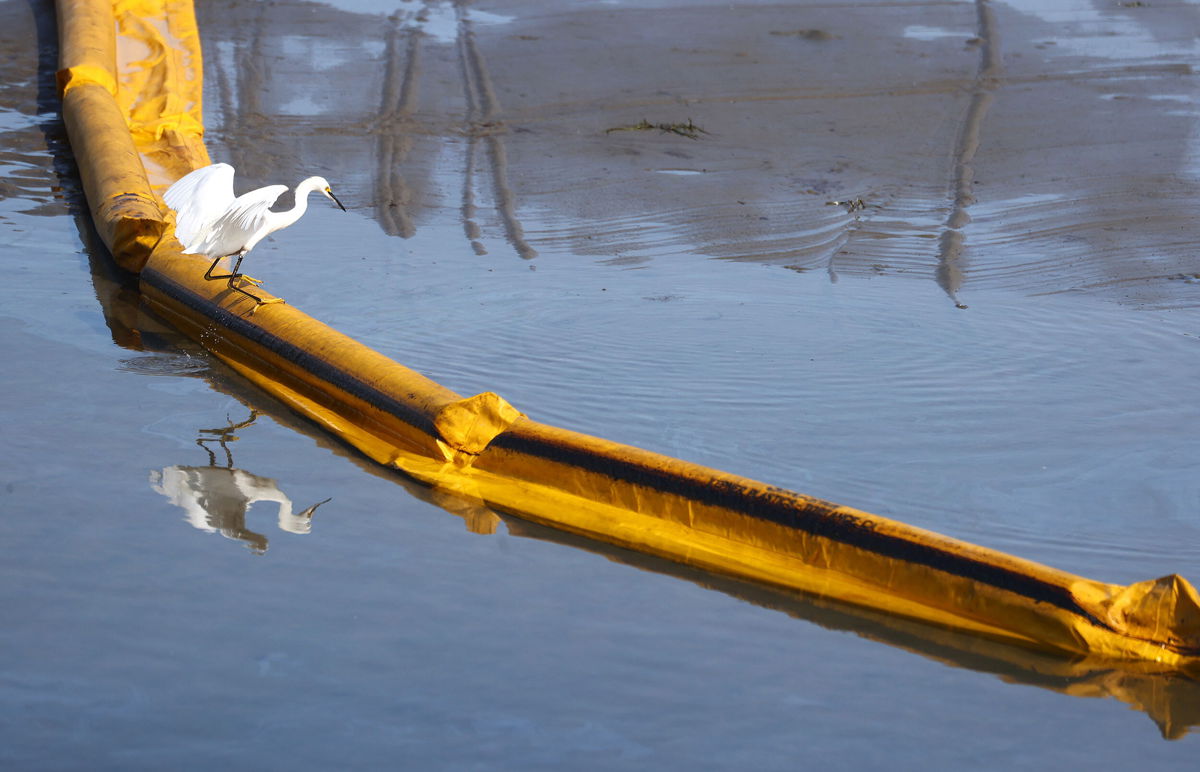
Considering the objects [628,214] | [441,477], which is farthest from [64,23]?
[441,477]

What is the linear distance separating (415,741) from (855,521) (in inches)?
50.7

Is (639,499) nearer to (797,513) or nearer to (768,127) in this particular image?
(797,513)

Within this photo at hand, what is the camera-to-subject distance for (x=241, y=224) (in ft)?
15.6

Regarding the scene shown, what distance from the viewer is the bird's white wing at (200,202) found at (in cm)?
483

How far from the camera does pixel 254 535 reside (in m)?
3.52

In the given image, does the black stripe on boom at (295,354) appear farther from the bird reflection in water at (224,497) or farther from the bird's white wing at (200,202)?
the bird reflection in water at (224,497)

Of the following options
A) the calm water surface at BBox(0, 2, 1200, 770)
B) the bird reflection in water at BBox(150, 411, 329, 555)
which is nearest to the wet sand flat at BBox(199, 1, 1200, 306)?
the calm water surface at BBox(0, 2, 1200, 770)

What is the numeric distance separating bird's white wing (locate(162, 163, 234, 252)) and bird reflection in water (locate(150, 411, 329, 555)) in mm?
1126

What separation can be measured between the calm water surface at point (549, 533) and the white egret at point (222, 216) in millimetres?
455

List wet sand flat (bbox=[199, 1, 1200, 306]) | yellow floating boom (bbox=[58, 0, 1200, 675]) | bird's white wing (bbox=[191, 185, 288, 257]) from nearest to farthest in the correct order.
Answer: yellow floating boom (bbox=[58, 0, 1200, 675]) → bird's white wing (bbox=[191, 185, 288, 257]) → wet sand flat (bbox=[199, 1, 1200, 306])

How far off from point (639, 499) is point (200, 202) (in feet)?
7.71

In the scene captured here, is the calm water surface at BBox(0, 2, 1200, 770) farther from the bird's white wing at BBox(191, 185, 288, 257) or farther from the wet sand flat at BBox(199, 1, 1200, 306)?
the bird's white wing at BBox(191, 185, 288, 257)

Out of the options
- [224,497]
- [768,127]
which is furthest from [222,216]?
[768,127]

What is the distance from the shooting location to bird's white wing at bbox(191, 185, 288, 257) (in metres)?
4.74
